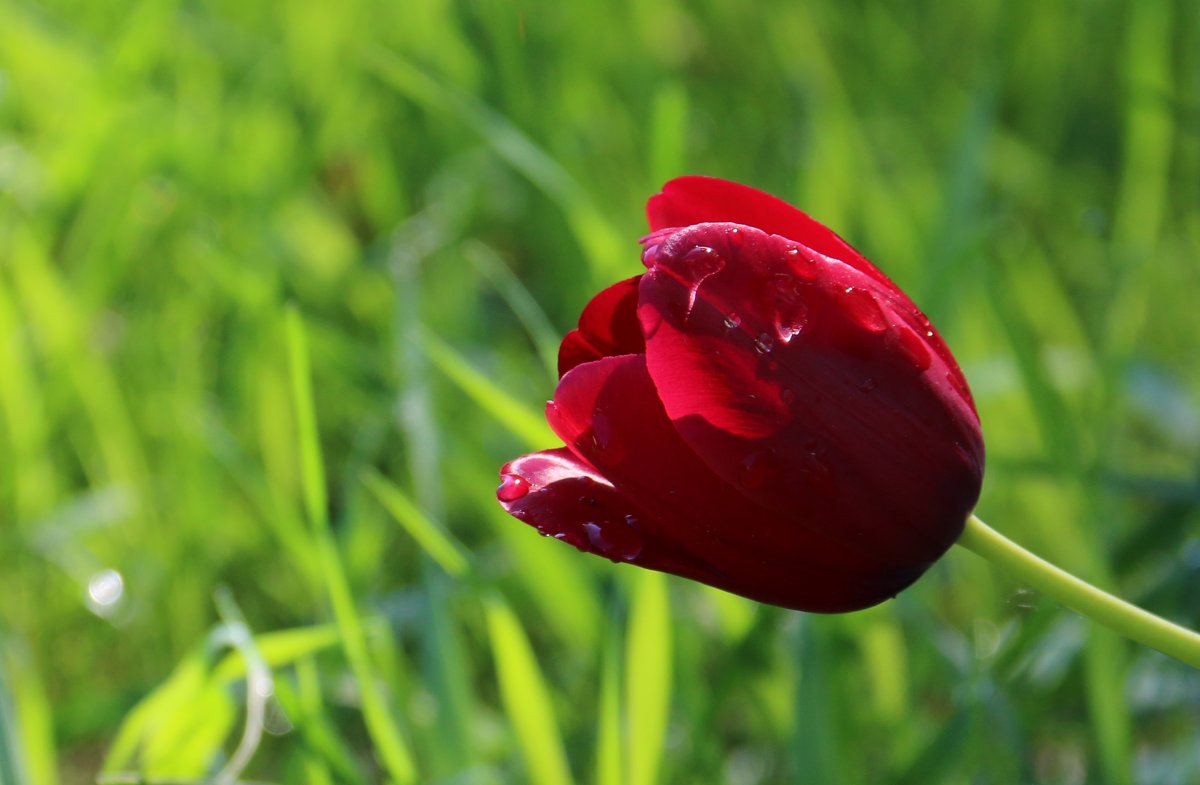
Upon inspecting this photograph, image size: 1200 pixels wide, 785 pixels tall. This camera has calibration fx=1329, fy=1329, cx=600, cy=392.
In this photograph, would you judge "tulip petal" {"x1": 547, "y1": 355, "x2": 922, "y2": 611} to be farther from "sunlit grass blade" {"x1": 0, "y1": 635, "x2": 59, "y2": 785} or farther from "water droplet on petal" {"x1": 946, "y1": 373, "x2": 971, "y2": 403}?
"sunlit grass blade" {"x1": 0, "y1": 635, "x2": 59, "y2": 785}

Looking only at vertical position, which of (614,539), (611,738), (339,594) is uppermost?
(614,539)

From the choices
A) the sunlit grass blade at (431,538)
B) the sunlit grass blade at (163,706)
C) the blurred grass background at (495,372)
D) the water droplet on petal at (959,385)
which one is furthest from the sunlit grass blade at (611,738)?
the water droplet on petal at (959,385)

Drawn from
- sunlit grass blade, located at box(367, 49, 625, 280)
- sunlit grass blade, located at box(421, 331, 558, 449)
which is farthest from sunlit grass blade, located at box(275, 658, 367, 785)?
sunlit grass blade, located at box(367, 49, 625, 280)

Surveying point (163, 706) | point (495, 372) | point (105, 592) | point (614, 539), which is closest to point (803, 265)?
point (614, 539)

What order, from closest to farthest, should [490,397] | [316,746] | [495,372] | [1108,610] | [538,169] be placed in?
[1108,610] → [316,746] → [490,397] → [538,169] → [495,372]

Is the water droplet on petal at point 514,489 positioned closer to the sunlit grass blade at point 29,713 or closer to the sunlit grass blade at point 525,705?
the sunlit grass blade at point 525,705

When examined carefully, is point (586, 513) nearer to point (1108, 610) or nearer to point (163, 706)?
point (1108, 610)

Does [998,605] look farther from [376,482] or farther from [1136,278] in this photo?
[376,482]
